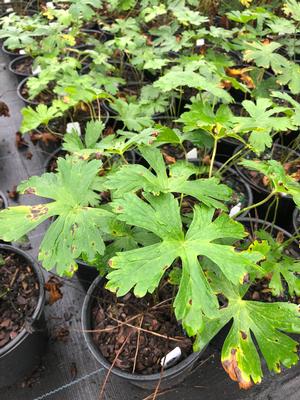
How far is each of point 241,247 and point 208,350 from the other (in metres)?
0.55

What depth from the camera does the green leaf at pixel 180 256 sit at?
34.6 inches

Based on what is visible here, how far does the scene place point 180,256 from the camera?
963 mm

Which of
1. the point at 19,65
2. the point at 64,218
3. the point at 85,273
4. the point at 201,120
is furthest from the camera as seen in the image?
the point at 19,65

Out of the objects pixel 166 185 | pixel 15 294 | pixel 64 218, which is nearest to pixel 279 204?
pixel 166 185

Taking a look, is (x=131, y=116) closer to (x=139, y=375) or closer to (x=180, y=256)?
(x=180, y=256)

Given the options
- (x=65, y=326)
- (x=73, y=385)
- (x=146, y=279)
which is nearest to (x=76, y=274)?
(x=65, y=326)

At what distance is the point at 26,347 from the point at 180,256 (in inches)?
31.7

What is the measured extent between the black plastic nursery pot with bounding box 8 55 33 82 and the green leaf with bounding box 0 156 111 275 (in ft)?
6.57

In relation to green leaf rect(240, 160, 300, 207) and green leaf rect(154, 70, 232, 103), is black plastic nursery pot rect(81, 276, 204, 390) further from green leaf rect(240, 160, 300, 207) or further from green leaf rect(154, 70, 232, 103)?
green leaf rect(154, 70, 232, 103)

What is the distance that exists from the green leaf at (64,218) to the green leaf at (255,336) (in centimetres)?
42

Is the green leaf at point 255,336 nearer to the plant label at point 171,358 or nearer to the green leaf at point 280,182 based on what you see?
the plant label at point 171,358

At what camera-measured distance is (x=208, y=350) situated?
158 cm

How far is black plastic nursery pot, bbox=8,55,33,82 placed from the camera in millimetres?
2846

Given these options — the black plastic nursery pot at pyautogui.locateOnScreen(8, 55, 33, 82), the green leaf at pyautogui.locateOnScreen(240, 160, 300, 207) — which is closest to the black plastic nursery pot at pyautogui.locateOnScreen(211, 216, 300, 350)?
the green leaf at pyautogui.locateOnScreen(240, 160, 300, 207)
